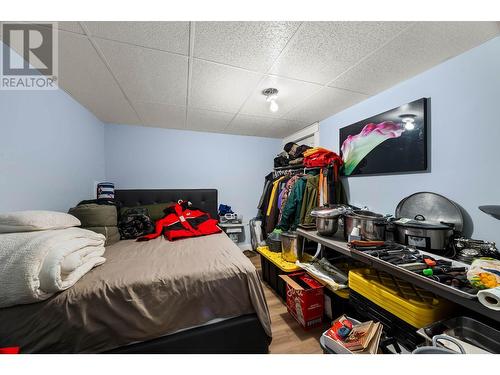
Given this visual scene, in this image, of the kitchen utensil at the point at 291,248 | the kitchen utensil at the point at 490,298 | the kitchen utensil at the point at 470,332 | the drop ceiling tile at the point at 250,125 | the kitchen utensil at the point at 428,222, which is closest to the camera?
the kitchen utensil at the point at 490,298

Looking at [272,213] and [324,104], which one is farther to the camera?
[272,213]

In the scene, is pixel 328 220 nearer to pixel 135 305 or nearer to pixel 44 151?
pixel 135 305

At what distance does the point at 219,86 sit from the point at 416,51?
56.7 inches

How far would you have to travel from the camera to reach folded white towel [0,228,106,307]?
813 millimetres

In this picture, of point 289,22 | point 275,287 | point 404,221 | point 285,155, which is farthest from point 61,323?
point 285,155

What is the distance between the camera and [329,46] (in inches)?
46.3

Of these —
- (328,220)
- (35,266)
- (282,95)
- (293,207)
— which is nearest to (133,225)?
(35,266)

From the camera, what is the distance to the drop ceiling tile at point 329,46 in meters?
1.03

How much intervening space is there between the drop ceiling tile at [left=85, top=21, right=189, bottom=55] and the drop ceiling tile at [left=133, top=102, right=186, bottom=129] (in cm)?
95

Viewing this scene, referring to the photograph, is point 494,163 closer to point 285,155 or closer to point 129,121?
point 285,155

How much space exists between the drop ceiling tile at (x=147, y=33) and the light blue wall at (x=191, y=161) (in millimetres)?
1815

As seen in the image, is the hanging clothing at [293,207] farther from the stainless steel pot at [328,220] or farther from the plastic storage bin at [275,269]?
the stainless steel pot at [328,220]

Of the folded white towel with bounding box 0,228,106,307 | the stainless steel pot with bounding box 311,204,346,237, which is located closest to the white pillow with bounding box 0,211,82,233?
A: the folded white towel with bounding box 0,228,106,307

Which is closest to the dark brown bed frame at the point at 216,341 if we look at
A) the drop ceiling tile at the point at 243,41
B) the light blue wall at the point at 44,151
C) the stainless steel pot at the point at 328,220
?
the stainless steel pot at the point at 328,220
